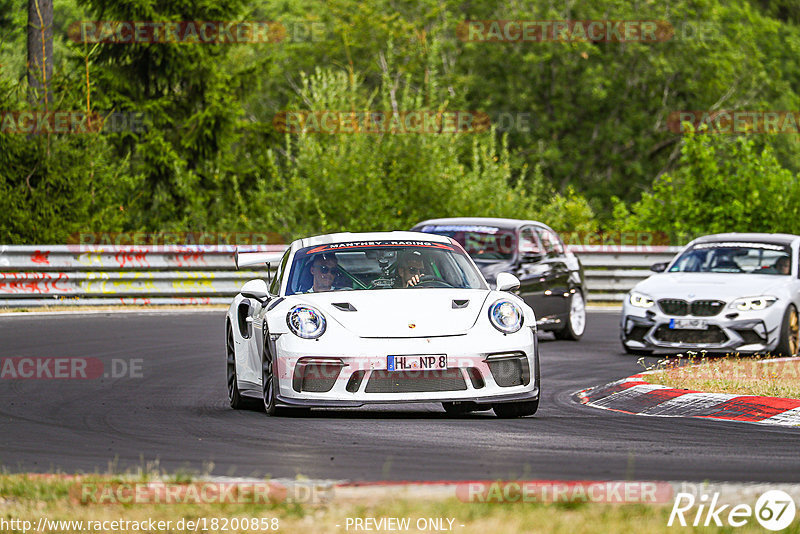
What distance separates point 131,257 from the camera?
24.6 meters

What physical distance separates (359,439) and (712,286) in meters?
8.25

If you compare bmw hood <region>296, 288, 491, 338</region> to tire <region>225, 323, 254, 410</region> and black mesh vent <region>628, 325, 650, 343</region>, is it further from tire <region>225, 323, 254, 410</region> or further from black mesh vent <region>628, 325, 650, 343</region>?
black mesh vent <region>628, 325, 650, 343</region>

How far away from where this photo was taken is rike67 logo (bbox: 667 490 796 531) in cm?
605

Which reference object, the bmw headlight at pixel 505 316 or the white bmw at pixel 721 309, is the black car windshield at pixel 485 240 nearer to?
the white bmw at pixel 721 309

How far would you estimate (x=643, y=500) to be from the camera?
6551 mm

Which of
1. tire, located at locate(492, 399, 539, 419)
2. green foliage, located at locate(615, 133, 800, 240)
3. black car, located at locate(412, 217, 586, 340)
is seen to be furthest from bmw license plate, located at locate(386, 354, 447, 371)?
green foliage, located at locate(615, 133, 800, 240)

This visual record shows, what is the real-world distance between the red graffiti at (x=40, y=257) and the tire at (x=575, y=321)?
8918 mm

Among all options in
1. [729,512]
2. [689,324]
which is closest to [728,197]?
[689,324]

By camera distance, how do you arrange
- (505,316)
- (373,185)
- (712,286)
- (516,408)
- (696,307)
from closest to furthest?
(505,316)
(516,408)
(696,307)
(712,286)
(373,185)

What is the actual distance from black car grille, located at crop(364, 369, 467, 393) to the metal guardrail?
13827mm

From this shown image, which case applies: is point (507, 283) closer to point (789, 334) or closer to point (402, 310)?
point (402, 310)

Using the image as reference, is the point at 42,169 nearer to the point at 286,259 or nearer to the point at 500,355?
the point at 286,259

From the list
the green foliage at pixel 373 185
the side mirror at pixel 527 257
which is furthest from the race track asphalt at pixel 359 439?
the green foliage at pixel 373 185

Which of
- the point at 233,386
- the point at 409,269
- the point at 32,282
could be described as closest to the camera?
the point at 409,269
